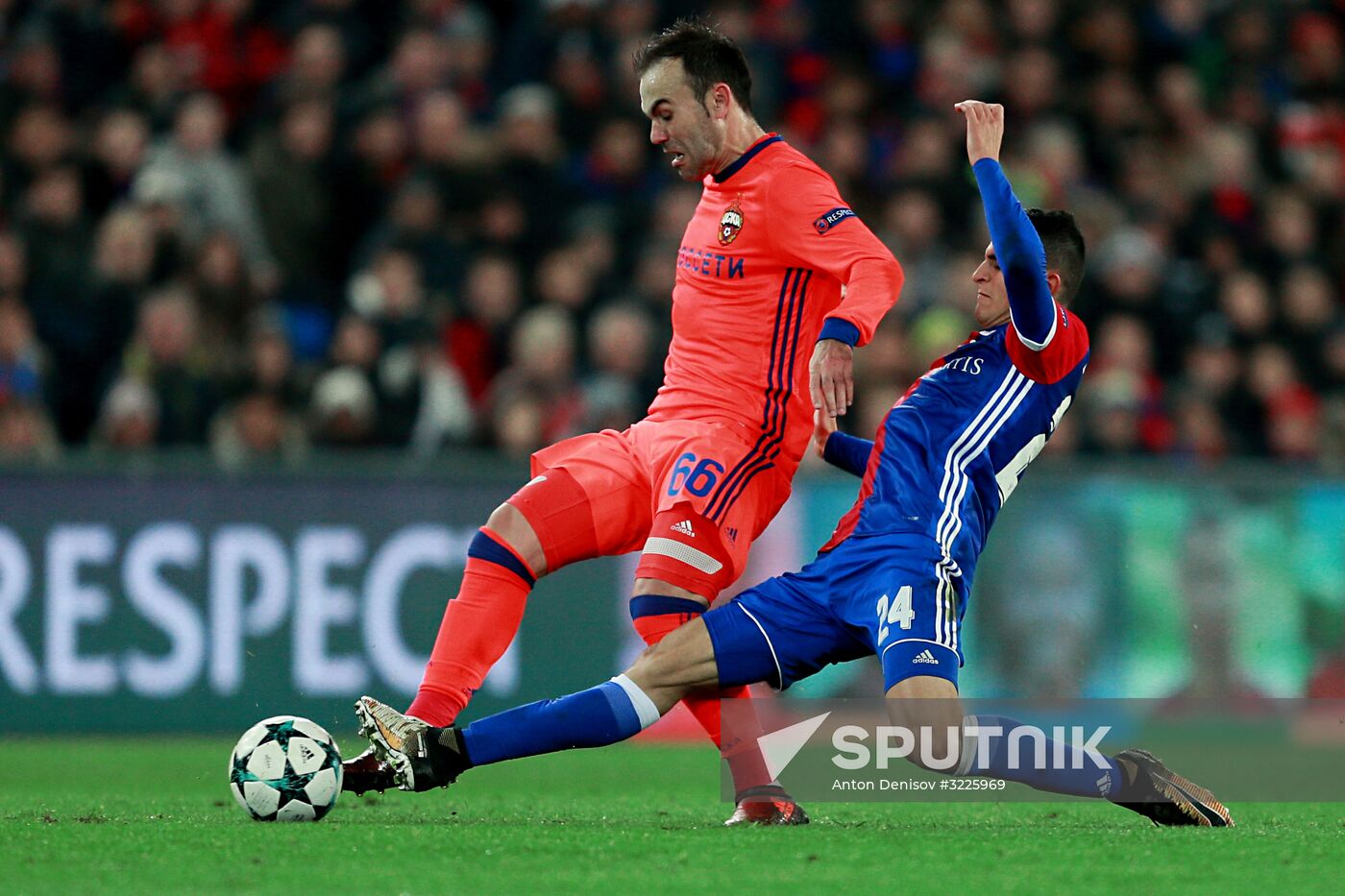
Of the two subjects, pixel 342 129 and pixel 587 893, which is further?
pixel 342 129

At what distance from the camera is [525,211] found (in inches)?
451

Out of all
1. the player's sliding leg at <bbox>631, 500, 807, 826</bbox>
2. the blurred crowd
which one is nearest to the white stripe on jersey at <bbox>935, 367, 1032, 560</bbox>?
the player's sliding leg at <bbox>631, 500, 807, 826</bbox>

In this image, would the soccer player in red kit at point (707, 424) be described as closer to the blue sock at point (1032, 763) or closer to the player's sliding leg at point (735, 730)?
the player's sliding leg at point (735, 730)

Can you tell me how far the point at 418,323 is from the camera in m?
10.5

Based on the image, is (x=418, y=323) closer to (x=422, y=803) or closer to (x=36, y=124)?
(x=36, y=124)

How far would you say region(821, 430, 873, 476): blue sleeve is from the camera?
5977mm

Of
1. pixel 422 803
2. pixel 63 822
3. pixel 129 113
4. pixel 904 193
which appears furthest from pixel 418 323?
pixel 63 822

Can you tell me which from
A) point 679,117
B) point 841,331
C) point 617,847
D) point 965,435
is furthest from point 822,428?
point 617,847

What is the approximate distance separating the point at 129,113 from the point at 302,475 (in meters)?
2.66

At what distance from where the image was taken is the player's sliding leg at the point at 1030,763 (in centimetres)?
524

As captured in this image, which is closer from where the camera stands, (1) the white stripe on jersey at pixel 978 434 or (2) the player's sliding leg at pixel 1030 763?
(2) the player's sliding leg at pixel 1030 763

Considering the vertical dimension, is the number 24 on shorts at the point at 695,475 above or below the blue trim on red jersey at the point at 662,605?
above

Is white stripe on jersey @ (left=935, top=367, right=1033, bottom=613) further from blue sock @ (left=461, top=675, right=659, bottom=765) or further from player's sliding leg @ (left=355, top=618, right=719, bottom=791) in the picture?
blue sock @ (left=461, top=675, right=659, bottom=765)

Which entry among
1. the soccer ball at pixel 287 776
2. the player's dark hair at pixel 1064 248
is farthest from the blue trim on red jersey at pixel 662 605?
the player's dark hair at pixel 1064 248
